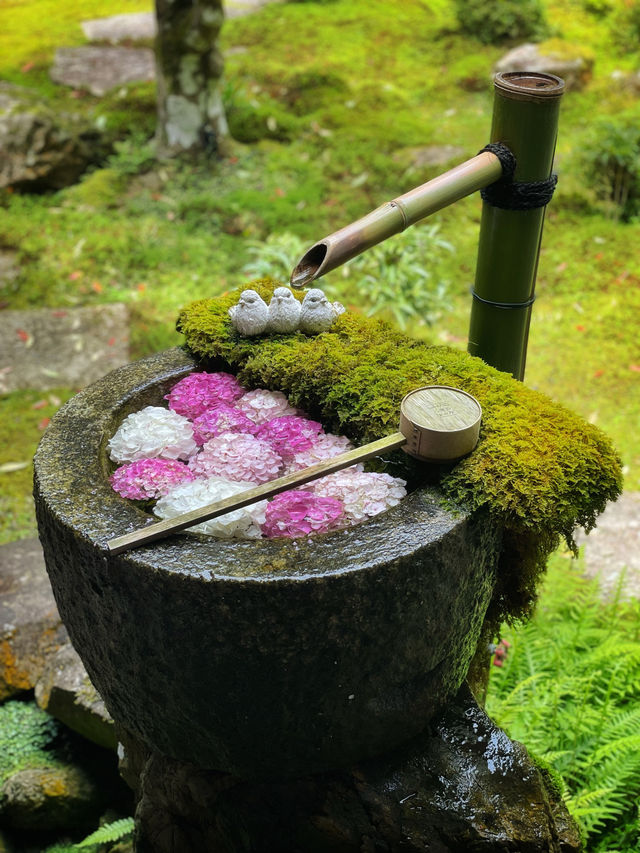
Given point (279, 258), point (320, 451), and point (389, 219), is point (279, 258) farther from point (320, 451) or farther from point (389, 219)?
point (389, 219)

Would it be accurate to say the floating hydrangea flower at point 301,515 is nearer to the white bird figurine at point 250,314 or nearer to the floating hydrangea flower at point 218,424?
the floating hydrangea flower at point 218,424

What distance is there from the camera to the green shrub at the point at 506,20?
974 centimetres

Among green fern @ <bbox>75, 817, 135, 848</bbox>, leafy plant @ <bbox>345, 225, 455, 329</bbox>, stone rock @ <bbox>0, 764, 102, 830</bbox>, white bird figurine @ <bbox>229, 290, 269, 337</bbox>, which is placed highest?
white bird figurine @ <bbox>229, 290, 269, 337</bbox>

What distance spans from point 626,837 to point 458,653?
1274 mm

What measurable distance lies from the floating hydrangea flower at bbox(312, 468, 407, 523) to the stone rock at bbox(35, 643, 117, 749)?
1.69 meters

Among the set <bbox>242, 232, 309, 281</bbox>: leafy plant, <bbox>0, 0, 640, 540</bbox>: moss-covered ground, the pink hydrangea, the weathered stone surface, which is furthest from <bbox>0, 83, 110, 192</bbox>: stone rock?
the pink hydrangea

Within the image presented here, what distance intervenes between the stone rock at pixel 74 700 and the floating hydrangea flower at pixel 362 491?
1690mm

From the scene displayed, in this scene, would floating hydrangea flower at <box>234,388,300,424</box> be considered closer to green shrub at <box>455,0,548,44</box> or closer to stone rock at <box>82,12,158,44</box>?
stone rock at <box>82,12,158,44</box>

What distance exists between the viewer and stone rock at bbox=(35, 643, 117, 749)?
139 inches

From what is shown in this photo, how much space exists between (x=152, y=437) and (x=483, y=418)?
0.99 m

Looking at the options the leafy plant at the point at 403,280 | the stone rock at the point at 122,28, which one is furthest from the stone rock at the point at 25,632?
the stone rock at the point at 122,28

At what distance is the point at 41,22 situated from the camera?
10.3 metres

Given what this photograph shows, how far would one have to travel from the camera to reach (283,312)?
9.47 feet

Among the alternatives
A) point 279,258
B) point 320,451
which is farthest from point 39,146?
point 320,451
